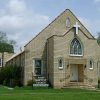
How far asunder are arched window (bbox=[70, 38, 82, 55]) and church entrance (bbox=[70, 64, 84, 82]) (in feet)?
5.71

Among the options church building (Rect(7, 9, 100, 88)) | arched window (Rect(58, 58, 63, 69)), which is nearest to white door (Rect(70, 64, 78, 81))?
church building (Rect(7, 9, 100, 88))

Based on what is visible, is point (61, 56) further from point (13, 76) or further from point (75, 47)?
point (13, 76)

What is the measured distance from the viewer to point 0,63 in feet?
210

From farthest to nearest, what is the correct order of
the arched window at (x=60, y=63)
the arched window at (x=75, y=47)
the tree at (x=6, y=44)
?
the tree at (x=6, y=44), the arched window at (x=75, y=47), the arched window at (x=60, y=63)

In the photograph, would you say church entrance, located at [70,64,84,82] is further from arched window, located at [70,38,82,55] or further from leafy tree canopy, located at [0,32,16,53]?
leafy tree canopy, located at [0,32,16,53]

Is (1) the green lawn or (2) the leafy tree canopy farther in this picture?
(2) the leafy tree canopy

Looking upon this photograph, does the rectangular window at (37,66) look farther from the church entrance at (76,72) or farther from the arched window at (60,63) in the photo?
the church entrance at (76,72)

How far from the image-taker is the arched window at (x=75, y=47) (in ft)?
143

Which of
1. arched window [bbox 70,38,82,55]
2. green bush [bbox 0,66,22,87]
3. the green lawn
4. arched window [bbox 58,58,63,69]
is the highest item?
arched window [bbox 70,38,82,55]

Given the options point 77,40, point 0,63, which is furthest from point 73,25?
point 0,63

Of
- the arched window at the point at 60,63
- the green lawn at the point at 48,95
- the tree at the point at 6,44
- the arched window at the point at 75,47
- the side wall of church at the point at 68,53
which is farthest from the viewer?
the tree at the point at 6,44

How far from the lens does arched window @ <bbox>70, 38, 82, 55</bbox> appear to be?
143 feet

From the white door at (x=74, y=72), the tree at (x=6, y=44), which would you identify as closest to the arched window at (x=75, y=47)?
the white door at (x=74, y=72)

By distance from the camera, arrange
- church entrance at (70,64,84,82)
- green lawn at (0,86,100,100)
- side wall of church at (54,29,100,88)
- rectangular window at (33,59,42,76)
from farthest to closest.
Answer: church entrance at (70,64,84,82) → rectangular window at (33,59,42,76) → side wall of church at (54,29,100,88) → green lawn at (0,86,100,100)
